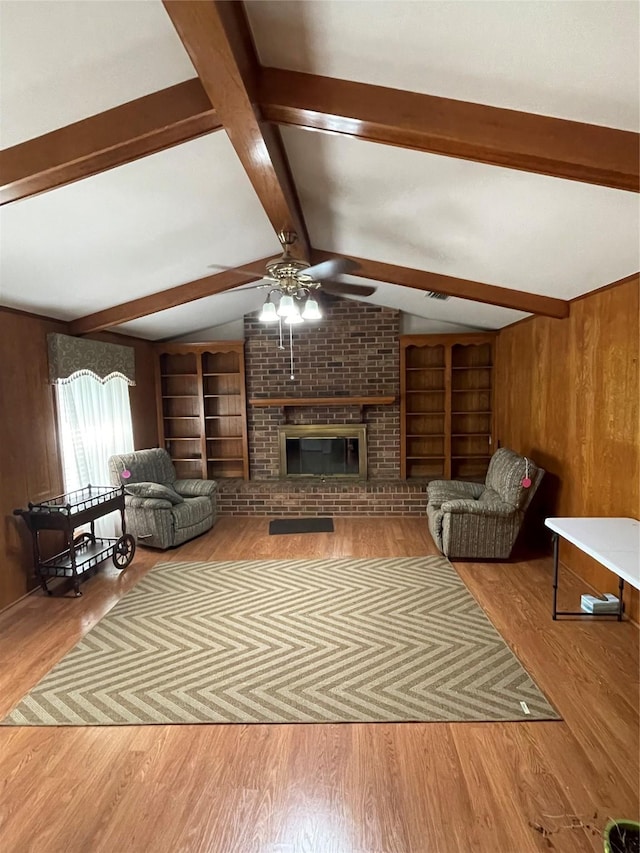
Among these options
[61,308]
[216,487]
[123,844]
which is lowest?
[123,844]

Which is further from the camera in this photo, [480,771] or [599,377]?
[599,377]

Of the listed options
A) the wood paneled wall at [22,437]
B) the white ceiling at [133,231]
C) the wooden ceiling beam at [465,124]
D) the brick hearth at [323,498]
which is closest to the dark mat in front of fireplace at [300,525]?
the brick hearth at [323,498]

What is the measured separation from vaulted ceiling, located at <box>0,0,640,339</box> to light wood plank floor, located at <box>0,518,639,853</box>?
237 centimetres

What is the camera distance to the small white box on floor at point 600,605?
3.04 metres

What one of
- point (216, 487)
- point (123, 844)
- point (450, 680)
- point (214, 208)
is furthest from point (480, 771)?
point (216, 487)

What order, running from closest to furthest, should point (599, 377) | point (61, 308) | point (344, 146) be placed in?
point (344, 146)
point (599, 377)
point (61, 308)

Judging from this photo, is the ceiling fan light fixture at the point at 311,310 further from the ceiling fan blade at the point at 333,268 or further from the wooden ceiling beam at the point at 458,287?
the wooden ceiling beam at the point at 458,287

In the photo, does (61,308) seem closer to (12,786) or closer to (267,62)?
(267,62)

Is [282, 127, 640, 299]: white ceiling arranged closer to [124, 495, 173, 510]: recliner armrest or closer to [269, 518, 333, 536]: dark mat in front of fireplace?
[124, 495, 173, 510]: recliner armrest

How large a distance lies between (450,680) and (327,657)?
70 cm

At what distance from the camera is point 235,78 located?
1.57m

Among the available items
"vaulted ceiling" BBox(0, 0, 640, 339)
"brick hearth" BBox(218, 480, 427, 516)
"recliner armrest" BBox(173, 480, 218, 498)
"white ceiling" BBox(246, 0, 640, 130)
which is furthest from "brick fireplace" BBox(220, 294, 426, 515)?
"white ceiling" BBox(246, 0, 640, 130)

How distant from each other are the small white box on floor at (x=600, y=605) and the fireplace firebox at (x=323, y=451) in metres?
3.19

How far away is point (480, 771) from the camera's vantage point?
191 cm
